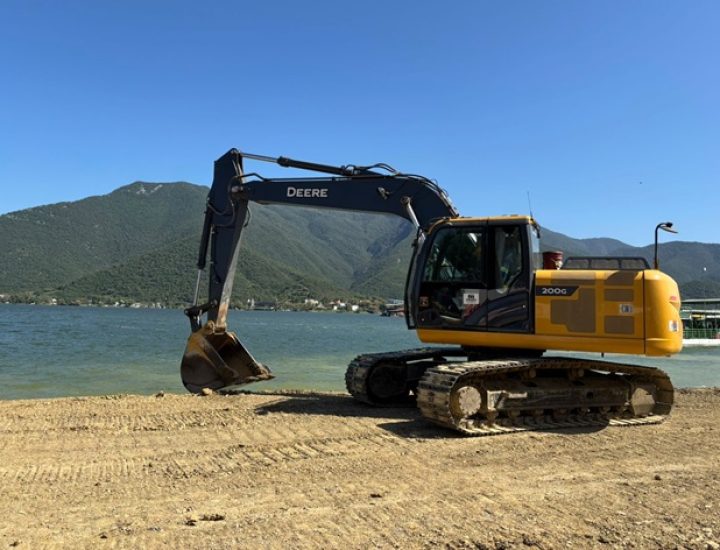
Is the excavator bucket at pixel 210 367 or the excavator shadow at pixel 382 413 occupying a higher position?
the excavator bucket at pixel 210 367

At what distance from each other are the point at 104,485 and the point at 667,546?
4792 millimetres

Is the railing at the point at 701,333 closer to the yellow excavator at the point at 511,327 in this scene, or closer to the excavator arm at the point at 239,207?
the yellow excavator at the point at 511,327

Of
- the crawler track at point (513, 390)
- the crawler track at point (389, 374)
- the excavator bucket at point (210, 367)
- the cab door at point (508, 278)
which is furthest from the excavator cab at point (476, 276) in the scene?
the excavator bucket at point (210, 367)

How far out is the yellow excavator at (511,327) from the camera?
8.54 m

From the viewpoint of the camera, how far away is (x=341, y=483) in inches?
236

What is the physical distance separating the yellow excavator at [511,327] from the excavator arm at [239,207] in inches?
1.7

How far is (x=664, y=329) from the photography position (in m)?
8.52

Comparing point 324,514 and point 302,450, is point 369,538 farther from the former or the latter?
point 302,450

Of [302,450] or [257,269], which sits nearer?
[302,450]

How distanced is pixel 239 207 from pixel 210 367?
10.2 feet

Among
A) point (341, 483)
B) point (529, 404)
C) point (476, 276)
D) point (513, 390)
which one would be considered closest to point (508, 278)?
point (476, 276)

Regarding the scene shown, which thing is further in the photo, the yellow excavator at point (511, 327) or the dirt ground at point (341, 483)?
the yellow excavator at point (511, 327)

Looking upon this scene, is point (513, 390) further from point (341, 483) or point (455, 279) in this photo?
point (341, 483)

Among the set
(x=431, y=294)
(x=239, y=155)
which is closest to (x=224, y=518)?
(x=431, y=294)
